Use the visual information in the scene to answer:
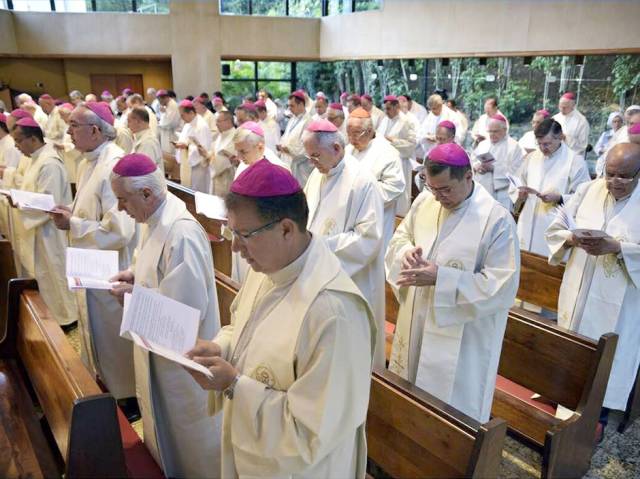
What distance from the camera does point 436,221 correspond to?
2916 millimetres

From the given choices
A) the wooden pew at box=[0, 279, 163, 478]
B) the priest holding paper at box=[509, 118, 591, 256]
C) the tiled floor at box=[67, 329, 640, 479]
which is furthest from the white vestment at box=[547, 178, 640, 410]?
the wooden pew at box=[0, 279, 163, 478]

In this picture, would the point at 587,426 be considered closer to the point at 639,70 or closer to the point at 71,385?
the point at 71,385

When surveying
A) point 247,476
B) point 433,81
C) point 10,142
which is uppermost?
point 433,81

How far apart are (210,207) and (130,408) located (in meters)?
1.55

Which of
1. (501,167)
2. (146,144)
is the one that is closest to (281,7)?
(146,144)

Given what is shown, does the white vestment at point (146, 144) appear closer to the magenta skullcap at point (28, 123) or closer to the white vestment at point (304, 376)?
the magenta skullcap at point (28, 123)

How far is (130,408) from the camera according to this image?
3.71m

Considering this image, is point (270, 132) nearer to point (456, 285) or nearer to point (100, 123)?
point (100, 123)

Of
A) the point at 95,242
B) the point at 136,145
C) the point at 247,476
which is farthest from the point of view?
the point at 136,145

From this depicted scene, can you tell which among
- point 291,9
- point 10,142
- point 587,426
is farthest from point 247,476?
point 291,9

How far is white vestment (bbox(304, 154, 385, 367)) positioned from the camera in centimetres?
345

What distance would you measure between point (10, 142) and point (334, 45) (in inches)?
478

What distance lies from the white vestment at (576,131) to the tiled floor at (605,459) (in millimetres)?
6296

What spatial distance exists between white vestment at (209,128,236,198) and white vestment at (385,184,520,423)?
5.08 meters
